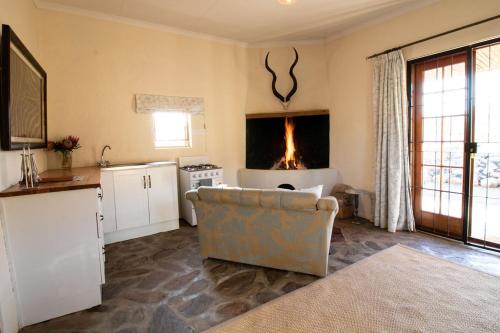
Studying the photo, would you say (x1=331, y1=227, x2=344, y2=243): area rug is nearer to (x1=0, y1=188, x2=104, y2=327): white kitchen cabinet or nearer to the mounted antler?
the mounted antler

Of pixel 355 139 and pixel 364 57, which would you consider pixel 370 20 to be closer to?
pixel 364 57

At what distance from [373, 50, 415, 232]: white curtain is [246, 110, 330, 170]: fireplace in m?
1.11

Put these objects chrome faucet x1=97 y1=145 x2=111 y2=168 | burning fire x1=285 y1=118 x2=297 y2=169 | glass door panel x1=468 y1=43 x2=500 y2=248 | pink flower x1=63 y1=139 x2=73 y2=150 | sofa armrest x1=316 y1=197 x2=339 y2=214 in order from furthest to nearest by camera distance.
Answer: burning fire x1=285 y1=118 x2=297 y2=169 < chrome faucet x1=97 y1=145 x2=111 y2=168 < pink flower x1=63 y1=139 x2=73 y2=150 < glass door panel x1=468 y1=43 x2=500 y2=248 < sofa armrest x1=316 y1=197 x2=339 y2=214

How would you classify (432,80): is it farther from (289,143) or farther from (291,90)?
(289,143)

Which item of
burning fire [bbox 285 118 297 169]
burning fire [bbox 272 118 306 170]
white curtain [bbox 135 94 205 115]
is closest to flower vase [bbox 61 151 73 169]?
white curtain [bbox 135 94 205 115]

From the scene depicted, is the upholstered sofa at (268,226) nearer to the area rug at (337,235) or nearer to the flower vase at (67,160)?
the area rug at (337,235)

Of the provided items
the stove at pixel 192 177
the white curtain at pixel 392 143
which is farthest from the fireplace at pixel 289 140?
the white curtain at pixel 392 143

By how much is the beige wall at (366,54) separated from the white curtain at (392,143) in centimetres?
25

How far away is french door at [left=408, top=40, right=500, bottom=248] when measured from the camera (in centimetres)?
310

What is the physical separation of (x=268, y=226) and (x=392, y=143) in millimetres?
2262

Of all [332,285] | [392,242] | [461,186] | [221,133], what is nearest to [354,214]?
[392,242]

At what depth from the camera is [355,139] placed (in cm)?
451

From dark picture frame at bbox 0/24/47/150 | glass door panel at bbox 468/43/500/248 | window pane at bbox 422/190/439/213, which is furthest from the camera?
window pane at bbox 422/190/439/213

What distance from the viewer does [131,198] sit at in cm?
371
